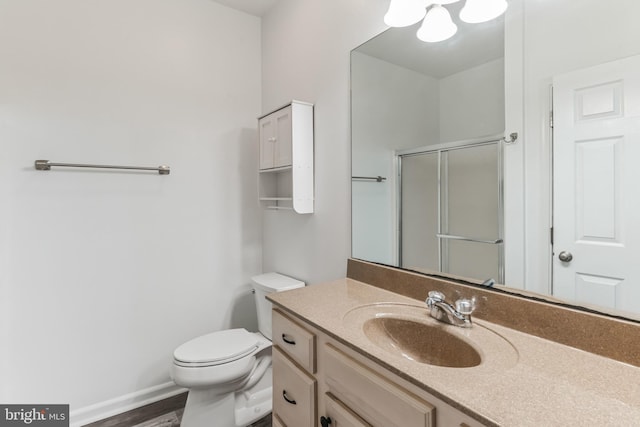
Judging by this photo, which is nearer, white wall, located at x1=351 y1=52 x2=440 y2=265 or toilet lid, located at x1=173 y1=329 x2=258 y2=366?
white wall, located at x1=351 y1=52 x2=440 y2=265

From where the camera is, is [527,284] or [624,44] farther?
[527,284]

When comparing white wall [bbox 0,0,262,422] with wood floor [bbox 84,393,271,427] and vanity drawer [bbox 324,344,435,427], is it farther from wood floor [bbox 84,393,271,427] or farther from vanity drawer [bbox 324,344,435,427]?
vanity drawer [bbox 324,344,435,427]

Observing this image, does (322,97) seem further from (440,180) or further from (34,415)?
(34,415)

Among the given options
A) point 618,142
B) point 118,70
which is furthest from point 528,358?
point 118,70

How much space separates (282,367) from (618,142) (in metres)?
1.19

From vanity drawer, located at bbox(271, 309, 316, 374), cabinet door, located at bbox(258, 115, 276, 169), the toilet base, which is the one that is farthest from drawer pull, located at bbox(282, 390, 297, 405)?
cabinet door, located at bbox(258, 115, 276, 169)

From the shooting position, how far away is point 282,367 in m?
1.13

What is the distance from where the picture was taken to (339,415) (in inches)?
33.7

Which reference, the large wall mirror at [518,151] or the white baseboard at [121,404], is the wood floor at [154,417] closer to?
the white baseboard at [121,404]

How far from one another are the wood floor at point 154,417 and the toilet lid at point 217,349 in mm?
470

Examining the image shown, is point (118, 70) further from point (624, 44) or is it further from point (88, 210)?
point (624, 44)

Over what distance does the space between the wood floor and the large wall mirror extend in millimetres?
1415

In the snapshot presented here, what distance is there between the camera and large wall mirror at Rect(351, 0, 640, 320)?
765 millimetres

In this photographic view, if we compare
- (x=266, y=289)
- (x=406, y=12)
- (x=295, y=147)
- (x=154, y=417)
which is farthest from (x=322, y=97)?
(x=154, y=417)
